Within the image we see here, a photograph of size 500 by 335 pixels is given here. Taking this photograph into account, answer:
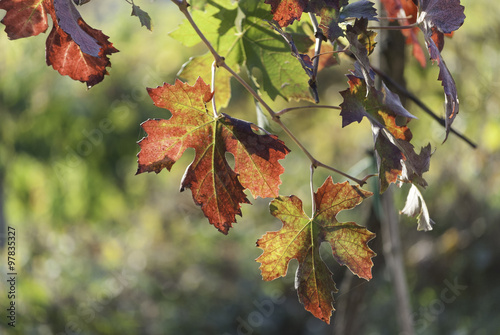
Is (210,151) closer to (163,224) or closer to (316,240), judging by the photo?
(316,240)

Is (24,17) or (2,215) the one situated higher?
(24,17)

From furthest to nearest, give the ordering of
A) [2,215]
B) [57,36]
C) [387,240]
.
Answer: [2,215] < [387,240] < [57,36]

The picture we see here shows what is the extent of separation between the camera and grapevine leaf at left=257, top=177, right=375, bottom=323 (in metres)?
0.53

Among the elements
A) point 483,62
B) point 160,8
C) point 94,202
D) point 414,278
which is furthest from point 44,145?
point 160,8

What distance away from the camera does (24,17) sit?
1.85 ft

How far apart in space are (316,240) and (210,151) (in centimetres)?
15

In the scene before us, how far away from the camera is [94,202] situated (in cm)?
443

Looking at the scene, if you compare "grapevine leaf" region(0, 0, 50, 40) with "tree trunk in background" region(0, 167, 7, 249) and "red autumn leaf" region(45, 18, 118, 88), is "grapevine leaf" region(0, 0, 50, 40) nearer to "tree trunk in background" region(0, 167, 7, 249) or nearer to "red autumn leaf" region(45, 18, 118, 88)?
"red autumn leaf" region(45, 18, 118, 88)

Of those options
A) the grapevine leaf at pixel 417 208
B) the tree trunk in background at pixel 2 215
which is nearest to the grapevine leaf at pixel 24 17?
the grapevine leaf at pixel 417 208

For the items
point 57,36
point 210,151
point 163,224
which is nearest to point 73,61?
point 57,36

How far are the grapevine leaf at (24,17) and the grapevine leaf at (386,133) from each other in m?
0.34

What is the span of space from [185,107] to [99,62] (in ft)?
0.43

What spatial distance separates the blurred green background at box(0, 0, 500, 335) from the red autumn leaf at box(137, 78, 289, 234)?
6.58 ft

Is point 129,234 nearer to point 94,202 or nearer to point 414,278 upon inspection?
point 94,202
